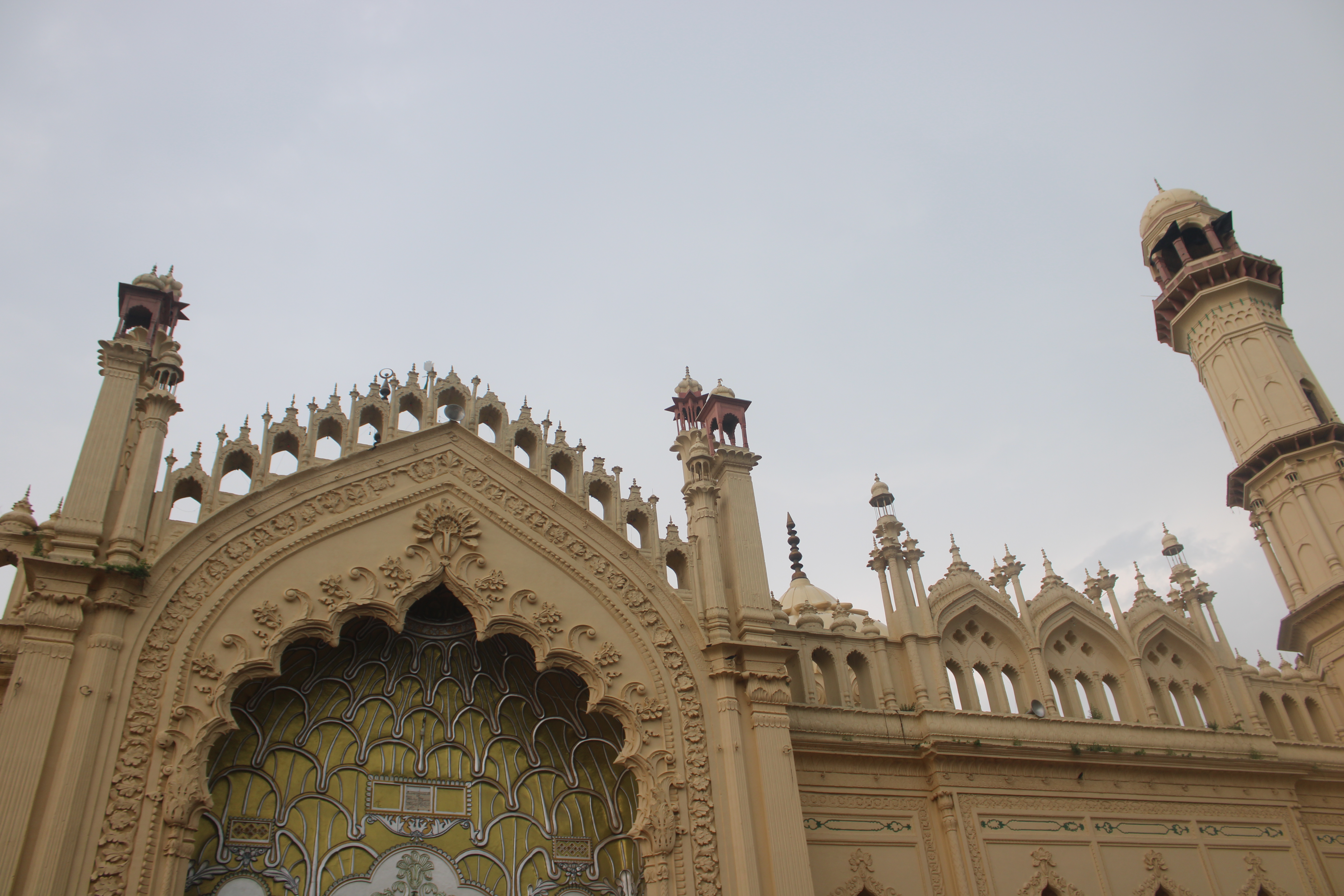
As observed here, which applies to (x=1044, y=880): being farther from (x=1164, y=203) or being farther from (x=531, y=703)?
(x=1164, y=203)

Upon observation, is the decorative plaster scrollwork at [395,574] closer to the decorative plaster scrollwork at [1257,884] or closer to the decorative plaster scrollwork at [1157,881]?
the decorative plaster scrollwork at [1157,881]

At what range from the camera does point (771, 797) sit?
1327cm

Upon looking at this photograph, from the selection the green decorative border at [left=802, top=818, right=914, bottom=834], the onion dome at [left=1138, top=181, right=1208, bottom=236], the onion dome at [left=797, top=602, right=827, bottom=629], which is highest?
the onion dome at [left=1138, top=181, right=1208, bottom=236]

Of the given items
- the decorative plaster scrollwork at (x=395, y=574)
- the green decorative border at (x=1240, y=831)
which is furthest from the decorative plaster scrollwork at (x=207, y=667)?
the green decorative border at (x=1240, y=831)

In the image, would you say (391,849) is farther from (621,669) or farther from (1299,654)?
(1299,654)

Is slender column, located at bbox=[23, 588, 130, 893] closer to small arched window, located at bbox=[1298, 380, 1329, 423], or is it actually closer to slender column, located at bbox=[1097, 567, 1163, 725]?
slender column, located at bbox=[1097, 567, 1163, 725]

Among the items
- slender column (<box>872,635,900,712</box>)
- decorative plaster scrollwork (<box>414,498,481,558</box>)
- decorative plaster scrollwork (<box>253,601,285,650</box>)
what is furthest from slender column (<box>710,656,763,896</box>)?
decorative plaster scrollwork (<box>253,601,285,650</box>)

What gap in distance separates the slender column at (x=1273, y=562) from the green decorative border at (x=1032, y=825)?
905 centimetres

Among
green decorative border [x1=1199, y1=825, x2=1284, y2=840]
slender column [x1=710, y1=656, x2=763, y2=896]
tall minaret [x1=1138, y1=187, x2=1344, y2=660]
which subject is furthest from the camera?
tall minaret [x1=1138, y1=187, x2=1344, y2=660]

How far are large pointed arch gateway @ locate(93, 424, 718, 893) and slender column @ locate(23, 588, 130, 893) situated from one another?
0.87 ft

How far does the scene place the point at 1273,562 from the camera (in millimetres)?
22484

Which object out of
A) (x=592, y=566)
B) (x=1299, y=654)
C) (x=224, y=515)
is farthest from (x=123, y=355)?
(x=1299, y=654)

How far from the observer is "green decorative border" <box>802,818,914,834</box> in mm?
14578

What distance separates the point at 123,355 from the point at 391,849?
724 centimetres
